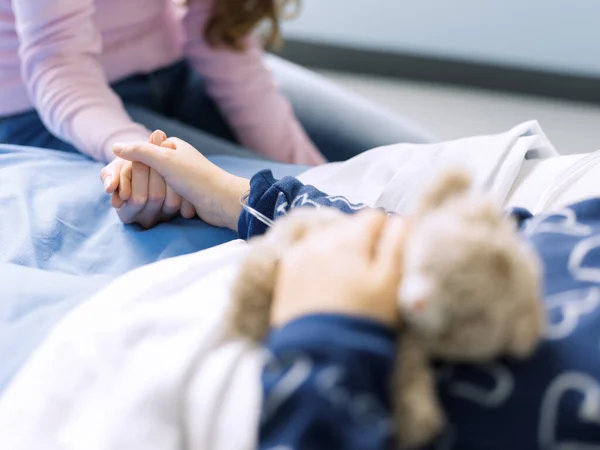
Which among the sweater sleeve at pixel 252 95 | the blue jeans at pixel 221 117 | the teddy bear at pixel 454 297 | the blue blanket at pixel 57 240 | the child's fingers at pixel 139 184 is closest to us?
the teddy bear at pixel 454 297

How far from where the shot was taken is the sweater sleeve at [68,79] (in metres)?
0.82

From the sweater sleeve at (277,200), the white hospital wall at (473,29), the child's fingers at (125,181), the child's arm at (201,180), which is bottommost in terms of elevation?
the white hospital wall at (473,29)

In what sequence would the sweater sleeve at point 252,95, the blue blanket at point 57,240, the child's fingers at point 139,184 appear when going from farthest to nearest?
the sweater sleeve at point 252,95 → the child's fingers at point 139,184 → the blue blanket at point 57,240

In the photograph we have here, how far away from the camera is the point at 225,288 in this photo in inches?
18.9

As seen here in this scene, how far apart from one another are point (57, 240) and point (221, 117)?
0.49 m

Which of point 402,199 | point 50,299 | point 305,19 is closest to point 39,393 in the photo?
point 50,299

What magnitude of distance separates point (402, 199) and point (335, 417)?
34cm

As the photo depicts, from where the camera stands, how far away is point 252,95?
1.05 m

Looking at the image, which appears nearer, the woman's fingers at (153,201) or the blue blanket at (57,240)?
the blue blanket at (57,240)

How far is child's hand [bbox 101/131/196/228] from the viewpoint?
0.68 metres

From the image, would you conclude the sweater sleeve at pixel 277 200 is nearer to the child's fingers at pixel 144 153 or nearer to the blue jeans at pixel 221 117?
the child's fingers at pixel 144 153

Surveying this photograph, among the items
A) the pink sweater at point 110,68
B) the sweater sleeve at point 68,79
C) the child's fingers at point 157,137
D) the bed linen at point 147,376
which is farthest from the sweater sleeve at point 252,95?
the bed linen at point 147,376

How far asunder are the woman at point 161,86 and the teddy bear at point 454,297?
54cm

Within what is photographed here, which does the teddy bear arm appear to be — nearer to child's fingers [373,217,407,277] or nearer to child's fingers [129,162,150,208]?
child's fingers [373,217,407,277]
